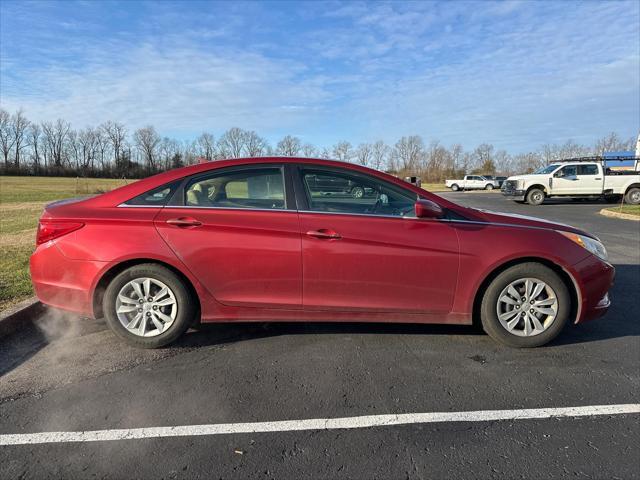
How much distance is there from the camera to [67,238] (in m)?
3.40

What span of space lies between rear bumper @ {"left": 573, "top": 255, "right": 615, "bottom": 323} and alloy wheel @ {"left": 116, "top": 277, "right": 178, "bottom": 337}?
337cm

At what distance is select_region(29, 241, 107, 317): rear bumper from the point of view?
3383mm

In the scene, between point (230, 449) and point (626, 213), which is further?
point (626, 213)

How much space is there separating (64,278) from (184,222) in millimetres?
1112

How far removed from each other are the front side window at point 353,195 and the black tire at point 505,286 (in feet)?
3.11

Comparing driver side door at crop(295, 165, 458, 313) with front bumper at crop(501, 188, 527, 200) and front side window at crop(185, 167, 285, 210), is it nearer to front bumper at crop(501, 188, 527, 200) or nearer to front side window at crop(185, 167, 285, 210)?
front side window at crop(185, 167, 285, 210)

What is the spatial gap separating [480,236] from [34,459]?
329 cm

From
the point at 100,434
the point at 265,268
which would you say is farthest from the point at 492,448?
the point at 100,434

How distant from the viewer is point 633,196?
1989cm

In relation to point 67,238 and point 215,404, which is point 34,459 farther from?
point 67,238

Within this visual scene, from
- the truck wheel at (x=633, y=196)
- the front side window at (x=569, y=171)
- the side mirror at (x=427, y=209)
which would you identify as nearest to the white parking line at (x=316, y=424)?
the side mirror at (x=427, y=209)

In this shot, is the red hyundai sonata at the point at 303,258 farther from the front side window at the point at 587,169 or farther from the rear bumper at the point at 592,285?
the front side window at the point at 587,169

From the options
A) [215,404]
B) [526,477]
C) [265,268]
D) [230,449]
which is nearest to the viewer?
[526,477]

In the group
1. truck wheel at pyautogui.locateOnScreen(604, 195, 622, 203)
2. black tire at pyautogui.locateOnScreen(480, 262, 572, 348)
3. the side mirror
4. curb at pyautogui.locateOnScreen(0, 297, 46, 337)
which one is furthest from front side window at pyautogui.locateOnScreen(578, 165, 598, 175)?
curb at pyautogui.locateOnScreen(0, 297, 46, 337)
